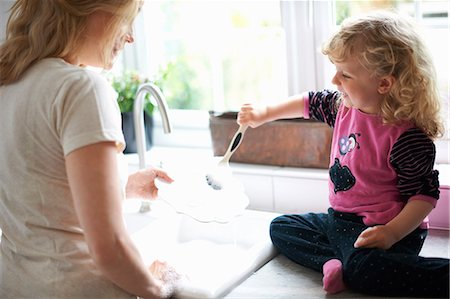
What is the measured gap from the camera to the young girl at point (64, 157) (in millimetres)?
1163

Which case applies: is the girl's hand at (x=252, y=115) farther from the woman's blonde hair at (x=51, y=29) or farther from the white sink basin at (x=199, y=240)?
the woman's blonde hair at (x=51, y=29)

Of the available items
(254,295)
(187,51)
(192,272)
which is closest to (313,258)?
(254,295)

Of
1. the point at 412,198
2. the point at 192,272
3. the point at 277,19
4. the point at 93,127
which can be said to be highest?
the point at 277,19

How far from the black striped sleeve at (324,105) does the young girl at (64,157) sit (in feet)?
1.68

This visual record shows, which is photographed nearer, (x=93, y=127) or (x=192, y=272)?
(x=93, y=127)

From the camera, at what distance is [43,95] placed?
121cm

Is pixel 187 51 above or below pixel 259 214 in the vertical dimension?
above

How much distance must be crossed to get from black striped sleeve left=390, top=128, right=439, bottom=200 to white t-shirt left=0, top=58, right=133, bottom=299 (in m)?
0.58

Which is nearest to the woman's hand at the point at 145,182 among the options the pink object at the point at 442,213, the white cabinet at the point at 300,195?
the white cabinet at the point at 300,195

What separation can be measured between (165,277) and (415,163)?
564 millimetres

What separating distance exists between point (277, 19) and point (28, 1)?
39.5 inches

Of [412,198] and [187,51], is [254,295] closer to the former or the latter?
[412,198]

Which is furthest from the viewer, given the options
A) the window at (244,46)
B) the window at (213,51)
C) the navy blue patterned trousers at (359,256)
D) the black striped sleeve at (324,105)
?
the window at (213,51)

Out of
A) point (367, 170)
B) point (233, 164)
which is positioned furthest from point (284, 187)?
point (367, 170)
